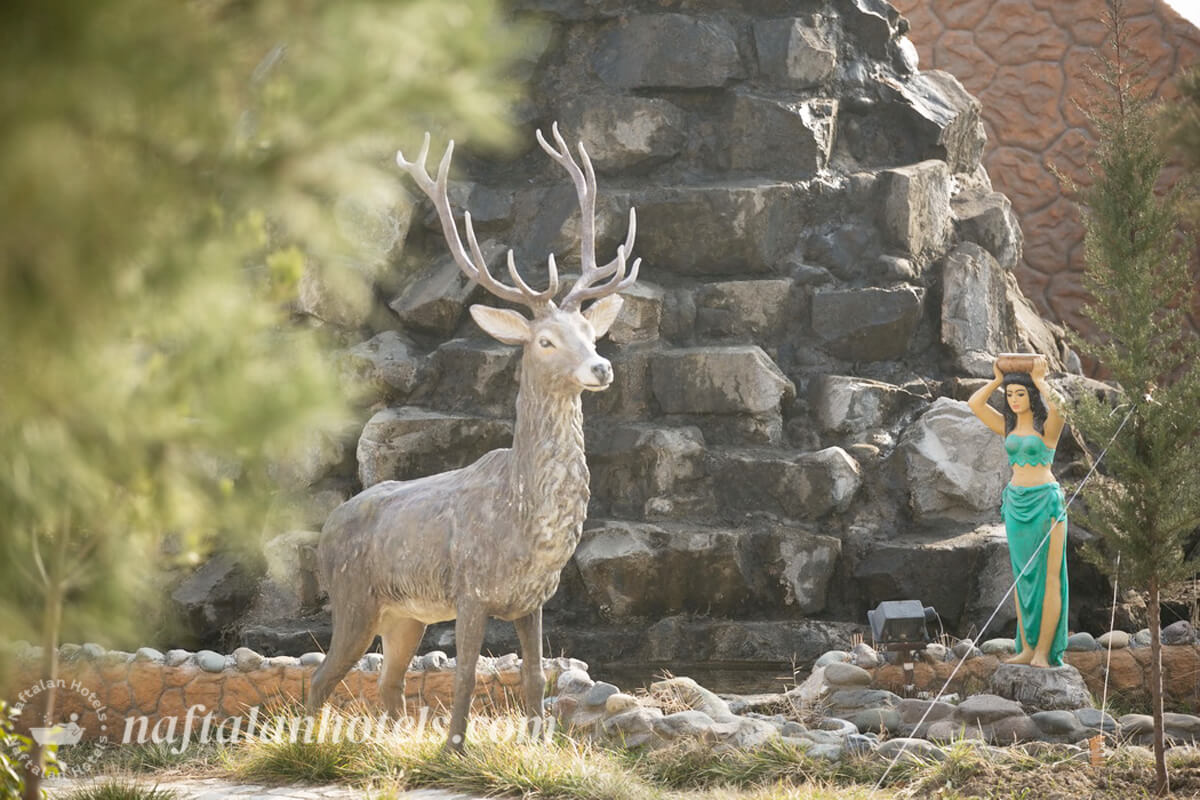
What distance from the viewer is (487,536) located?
5.11 meters

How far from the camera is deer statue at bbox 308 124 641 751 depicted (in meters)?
5.05

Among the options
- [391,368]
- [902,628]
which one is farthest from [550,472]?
[391,368]

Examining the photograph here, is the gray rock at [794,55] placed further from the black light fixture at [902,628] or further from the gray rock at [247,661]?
the gray rock at [247,661]

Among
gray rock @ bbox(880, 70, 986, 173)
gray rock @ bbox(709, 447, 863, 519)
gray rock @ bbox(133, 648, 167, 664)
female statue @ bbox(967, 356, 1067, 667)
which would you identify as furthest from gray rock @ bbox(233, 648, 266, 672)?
gray rock @ bbox(880, 70, 986, 173)

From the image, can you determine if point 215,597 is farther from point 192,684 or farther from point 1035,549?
point 1035,549

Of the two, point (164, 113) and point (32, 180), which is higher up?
point (164, 113)

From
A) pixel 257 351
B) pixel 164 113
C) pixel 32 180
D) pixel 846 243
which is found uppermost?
pixel 846 243

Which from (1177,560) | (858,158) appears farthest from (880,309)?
(1177,560)

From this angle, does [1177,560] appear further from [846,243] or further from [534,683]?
[846,243]

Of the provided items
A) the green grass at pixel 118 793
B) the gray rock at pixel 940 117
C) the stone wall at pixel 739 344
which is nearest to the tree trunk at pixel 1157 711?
the stone wall at pixel 739 344

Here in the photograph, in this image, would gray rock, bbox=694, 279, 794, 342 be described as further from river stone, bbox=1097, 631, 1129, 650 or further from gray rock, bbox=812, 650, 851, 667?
river stone, bbox=1097, 631, 1129, 650

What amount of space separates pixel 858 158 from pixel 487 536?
25.5 ft

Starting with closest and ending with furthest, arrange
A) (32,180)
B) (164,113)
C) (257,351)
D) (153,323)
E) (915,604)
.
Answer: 1. (32,180)
2. (164,113)
3. (153,323)
4. (257,351)
5. (915,604)

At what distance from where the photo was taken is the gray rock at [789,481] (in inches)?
388
